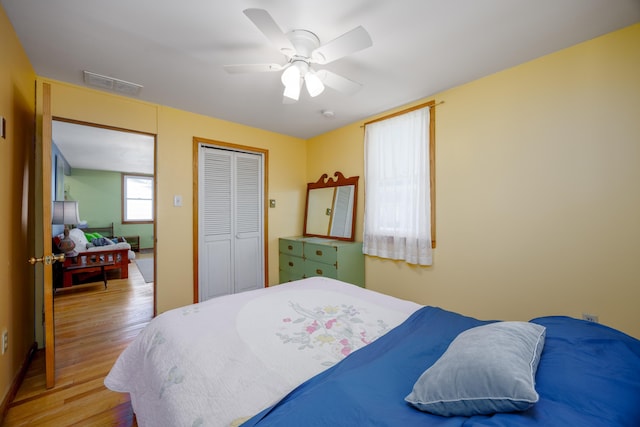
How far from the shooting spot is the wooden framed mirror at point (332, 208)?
329 centimetres

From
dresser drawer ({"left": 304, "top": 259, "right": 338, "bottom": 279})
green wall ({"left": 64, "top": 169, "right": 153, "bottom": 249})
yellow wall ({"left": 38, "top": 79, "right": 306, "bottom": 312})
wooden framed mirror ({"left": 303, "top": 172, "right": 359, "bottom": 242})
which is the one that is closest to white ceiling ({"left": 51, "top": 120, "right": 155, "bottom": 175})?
green wall ({"left": 64, "top": 169, "right": 153, "bottom": 249})

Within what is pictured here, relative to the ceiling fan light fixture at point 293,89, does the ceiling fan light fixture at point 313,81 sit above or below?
above

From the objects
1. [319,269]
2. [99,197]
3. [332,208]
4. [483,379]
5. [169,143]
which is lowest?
[319,269]

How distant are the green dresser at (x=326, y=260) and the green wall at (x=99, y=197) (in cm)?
610

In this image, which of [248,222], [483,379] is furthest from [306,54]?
[248,222]

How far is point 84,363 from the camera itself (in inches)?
82.5

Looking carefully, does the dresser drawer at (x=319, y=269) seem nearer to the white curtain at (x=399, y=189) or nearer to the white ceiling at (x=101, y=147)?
the white curtain at (x=399, y=189)

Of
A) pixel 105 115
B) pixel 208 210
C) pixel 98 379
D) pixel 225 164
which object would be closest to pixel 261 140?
pixel 225 164

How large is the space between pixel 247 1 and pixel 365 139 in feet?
6.38

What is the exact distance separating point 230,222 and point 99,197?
5.84 meters

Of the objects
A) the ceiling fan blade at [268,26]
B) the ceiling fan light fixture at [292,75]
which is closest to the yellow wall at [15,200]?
the ceiling fan blade at [268,26]

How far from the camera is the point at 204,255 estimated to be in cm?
312

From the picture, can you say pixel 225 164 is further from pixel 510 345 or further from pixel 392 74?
pixel 510 345

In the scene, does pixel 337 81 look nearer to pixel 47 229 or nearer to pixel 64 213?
pixel 47 229
